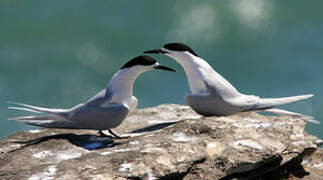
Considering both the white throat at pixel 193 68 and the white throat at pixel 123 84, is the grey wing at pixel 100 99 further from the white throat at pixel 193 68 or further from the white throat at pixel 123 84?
the white throat at pixel 193 68

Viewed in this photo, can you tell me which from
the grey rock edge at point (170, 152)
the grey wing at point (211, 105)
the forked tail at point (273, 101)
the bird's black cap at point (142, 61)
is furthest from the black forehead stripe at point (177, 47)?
the forked tail at point (273, 101)

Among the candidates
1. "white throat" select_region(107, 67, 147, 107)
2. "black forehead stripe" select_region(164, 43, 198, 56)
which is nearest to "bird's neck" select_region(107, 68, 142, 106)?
"white throat" select_region(107, 67, 147, 107)

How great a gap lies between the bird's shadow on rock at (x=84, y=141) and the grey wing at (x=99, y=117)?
209 mm

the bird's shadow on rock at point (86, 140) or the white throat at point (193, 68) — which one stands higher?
the white throat at point (193, 68)

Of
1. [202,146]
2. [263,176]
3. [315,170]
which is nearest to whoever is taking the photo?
[202,146]

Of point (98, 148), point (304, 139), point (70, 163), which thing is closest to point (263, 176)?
point (304, 139)

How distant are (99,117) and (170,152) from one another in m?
1.43

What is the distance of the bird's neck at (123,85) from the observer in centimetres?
773

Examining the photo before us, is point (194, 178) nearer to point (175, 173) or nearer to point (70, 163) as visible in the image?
Answer: point (175, 173)

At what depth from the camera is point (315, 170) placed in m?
9.19

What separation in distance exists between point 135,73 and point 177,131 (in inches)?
45.9

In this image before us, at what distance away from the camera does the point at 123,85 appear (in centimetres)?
779

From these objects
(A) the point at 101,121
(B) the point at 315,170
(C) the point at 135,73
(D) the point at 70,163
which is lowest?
(B) the point at 315,170

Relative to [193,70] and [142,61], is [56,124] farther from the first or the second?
[193,70]
